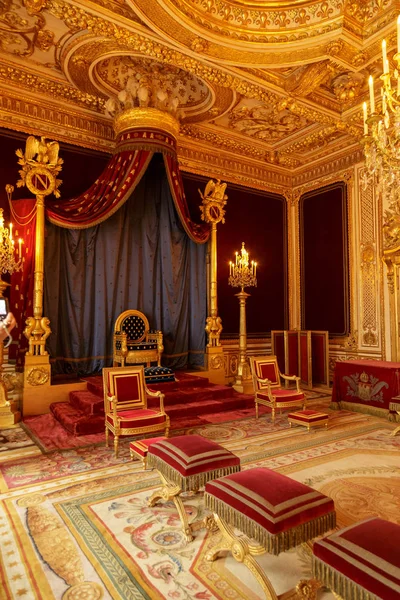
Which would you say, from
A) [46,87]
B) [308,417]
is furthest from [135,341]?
[46,87]

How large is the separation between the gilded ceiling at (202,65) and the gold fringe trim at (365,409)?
4.52 meters

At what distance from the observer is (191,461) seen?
2525 millimetres

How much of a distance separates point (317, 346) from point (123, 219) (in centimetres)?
435

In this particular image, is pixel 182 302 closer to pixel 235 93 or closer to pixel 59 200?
pixel 59 200

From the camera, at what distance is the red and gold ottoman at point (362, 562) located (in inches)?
55.7

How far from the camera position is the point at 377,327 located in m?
6.88

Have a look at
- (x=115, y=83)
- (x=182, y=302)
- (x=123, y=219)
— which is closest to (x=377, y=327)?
(x=182, y=302)

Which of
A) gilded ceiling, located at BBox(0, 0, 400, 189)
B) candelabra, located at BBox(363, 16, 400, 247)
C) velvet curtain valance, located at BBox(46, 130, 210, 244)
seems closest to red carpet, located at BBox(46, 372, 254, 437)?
velvet curtain valance, located at BBox(46, 130, 210, 244)

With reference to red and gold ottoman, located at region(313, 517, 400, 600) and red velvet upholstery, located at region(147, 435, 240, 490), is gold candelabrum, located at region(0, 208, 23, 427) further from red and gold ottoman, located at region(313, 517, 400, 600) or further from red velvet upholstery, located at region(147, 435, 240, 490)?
red and gold ottoman, located at region(313, 517, 400, 600)

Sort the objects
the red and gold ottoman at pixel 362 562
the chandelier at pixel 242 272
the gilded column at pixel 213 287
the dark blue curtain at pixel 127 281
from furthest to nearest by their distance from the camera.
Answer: the chandelier at pixel 242 272
the gilded column at pixel 213 287
the dark blue curtain at pixel 127 281
the red and gold ottoman at pixel 362 562

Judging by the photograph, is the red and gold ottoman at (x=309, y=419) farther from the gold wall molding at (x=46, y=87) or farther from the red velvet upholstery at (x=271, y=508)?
the gold wall molding at (x=46, y=87)

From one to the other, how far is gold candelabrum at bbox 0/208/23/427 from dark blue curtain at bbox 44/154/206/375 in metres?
0.57

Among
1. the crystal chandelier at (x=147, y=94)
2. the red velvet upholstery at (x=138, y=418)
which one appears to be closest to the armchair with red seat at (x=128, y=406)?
the red velvet upholstery at (x=138, y=418)

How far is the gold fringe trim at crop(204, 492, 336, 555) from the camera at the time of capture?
1822mm
